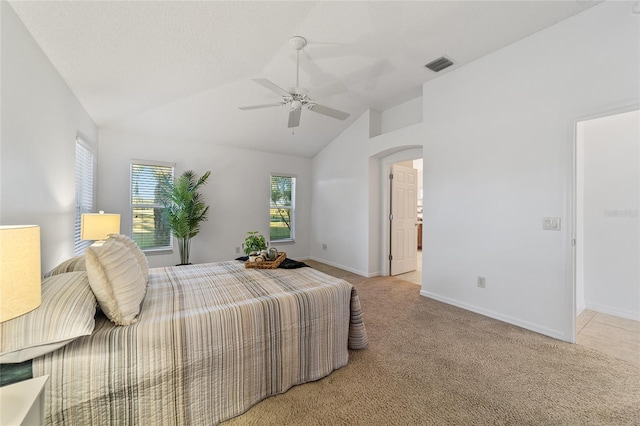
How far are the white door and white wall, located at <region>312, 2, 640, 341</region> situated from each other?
3.44ft

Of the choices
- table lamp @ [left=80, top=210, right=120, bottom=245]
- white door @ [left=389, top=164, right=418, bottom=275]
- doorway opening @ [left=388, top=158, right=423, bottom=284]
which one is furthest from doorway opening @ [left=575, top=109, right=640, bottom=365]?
table lamp @ [left=80, top=210, right=120, bottom=245]

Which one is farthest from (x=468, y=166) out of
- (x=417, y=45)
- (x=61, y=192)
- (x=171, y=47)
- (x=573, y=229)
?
(x=61, y=192)

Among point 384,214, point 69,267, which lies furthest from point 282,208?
point 69,267

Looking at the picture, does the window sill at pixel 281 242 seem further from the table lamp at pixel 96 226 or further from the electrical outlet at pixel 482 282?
the electrical outlet at pixel 482 282

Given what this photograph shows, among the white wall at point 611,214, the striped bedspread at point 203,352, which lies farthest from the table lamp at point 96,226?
the white wall at point 611,214

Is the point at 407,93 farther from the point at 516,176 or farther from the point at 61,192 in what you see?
the point at 61,192

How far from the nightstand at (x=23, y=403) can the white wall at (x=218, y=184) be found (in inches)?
152

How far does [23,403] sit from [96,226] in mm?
2256

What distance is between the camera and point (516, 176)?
9.27 ft

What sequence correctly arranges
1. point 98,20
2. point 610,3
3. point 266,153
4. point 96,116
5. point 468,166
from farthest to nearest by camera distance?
point 266,153, point 96,116, point 468,166, point 610,3, point 98,20

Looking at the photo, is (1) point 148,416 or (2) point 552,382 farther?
(2) point 552,382

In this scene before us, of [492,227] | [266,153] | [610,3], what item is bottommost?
[492,227]

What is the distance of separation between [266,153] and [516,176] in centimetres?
446

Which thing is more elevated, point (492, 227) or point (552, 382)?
point (492, 227)
